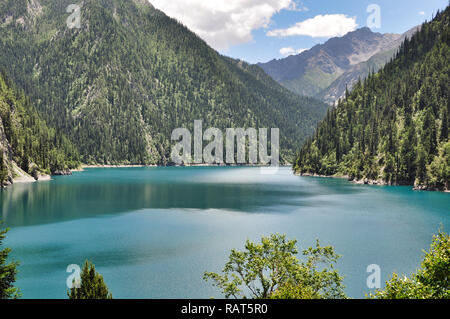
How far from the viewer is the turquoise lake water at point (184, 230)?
4522 cm

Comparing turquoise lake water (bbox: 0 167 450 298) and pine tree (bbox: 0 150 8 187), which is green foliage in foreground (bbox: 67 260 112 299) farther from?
pine tree (bbox: 0 150 8 187)

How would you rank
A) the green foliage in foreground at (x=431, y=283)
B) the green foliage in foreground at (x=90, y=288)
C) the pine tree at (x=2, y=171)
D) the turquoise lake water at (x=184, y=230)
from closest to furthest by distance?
the green foliage in foreground at (x=431, y=283)
the green foliage in foreground at (x=90, y=288)
the turquoise lake water at (x=184, y=230)
the pine tree at (x=2, y=171)

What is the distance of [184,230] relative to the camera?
242 feet

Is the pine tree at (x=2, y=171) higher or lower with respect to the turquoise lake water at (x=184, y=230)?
higher

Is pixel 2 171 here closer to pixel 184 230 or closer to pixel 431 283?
pixel 184 230

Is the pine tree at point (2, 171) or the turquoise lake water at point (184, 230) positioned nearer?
the turquoise lake water at point (184, 230)

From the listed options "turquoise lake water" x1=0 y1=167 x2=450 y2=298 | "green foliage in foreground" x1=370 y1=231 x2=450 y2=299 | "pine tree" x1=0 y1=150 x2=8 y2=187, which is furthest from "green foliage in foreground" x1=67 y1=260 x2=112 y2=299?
"pine tree" x1=0 y1=150 x2=8 y2=187

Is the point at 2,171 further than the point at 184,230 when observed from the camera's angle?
Yes

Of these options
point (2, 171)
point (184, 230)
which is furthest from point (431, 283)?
point (2, 171)

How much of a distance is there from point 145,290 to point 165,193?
95703mm

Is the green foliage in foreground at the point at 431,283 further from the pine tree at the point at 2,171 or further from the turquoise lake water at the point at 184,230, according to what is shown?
the pine tree at the point at 2,171

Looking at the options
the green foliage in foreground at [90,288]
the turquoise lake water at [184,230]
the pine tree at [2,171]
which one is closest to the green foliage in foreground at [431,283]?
the turquoise lake water at [184,230]

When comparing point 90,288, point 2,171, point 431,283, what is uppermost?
point 431,283
